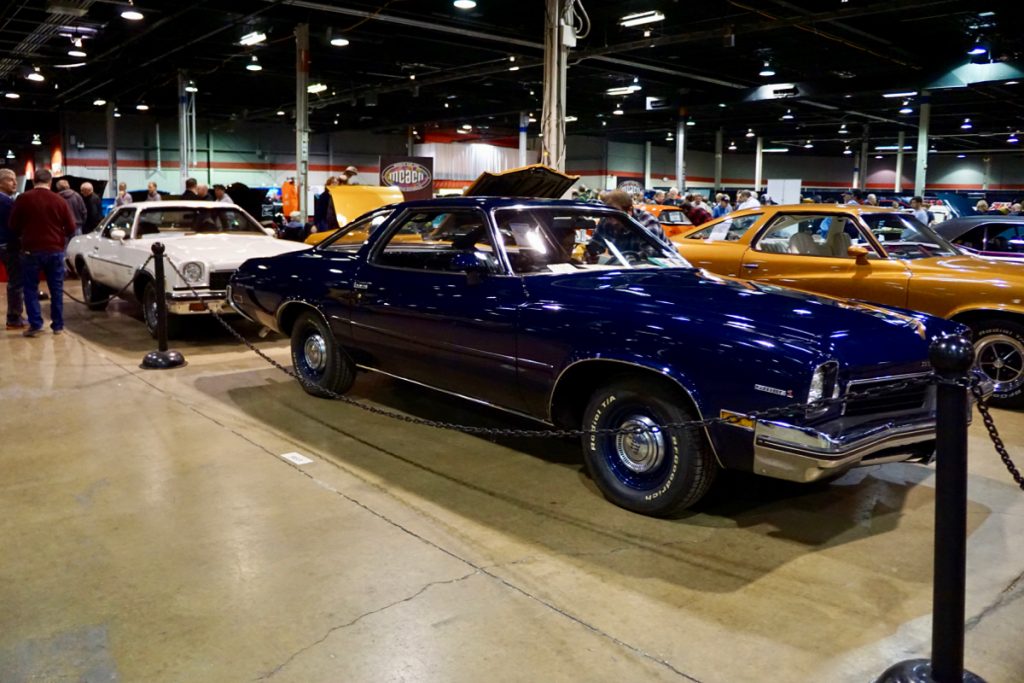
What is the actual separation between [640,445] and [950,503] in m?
1.79

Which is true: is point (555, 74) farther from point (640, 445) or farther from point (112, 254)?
point (640, 445)

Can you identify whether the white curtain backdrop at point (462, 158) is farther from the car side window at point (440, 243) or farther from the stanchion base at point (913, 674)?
the stanchion base at point (913, 674)

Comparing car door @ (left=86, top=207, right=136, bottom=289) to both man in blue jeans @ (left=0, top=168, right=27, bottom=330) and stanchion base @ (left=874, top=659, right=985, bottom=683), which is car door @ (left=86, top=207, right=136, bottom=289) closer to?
man in blue jeans @ (left=0, top=168, right=27, bottom=330)

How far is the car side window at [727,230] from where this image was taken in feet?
26.5

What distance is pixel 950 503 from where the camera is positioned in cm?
246

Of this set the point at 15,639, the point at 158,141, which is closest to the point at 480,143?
the point at 158,141

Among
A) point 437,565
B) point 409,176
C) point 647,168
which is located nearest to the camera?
point 437,565

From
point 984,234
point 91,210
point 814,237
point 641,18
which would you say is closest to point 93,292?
point 91,210

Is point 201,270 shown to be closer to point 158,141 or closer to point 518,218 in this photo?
point 518,218

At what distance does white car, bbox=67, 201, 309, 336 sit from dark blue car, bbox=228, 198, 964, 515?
Answer: 2527 mm

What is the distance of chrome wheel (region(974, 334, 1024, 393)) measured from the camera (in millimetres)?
6388

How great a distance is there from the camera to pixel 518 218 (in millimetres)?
5160

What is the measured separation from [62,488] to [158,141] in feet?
114

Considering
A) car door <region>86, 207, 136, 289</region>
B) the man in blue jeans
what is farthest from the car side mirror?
the man in blue jeans
